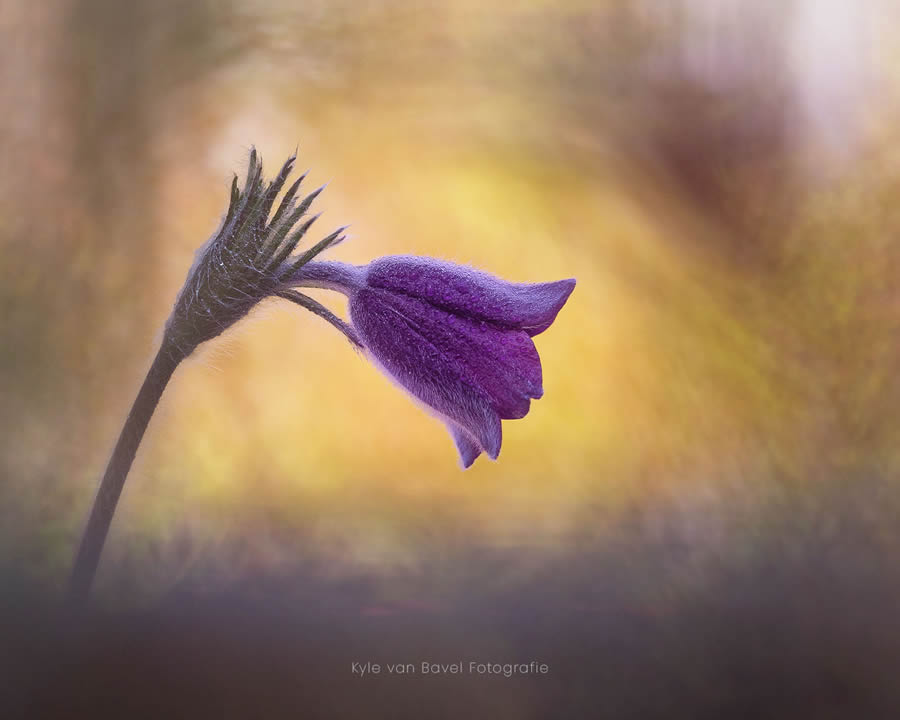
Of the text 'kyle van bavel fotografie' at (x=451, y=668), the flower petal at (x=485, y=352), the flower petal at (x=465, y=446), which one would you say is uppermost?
the flower petal at (x=485, y=352)

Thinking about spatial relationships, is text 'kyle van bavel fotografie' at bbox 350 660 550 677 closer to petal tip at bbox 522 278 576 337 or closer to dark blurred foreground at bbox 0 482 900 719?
dark blurred foreground at bbox 0 482 900 719

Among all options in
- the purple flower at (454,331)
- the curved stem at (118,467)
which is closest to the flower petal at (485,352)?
the purple flower at (454,331)

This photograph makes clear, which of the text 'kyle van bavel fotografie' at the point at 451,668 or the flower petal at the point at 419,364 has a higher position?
the flower petal at the point at 419,364

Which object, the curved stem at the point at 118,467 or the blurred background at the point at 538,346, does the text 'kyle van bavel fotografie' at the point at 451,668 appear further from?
the curved stem at the point at 118,467

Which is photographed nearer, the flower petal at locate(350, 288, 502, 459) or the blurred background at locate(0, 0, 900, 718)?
the flower petal at locate(350, 288, 502, 459)

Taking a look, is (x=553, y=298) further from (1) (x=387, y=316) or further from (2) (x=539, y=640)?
(2) (x=539, y=640)

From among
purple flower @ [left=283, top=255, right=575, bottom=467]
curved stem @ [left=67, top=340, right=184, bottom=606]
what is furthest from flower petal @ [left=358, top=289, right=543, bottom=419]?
curved stem @ [left=67, top=340, right=184, bottom=606]

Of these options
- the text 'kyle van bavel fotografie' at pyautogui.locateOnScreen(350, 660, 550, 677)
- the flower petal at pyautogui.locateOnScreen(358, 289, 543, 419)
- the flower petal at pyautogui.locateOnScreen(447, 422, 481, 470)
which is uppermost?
the flower petal at pyautogui.locateOnScreen(358, 289, 543, 419)
